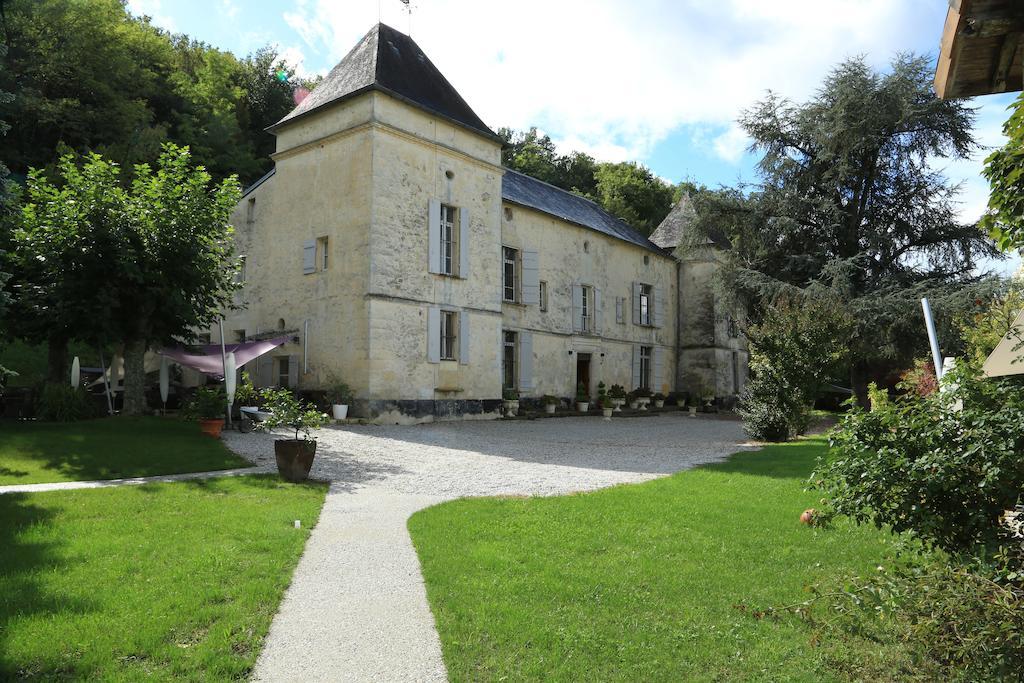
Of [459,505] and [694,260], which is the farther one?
[694,260]

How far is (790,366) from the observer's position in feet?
50.0

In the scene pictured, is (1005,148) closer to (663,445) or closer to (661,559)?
(661,559)

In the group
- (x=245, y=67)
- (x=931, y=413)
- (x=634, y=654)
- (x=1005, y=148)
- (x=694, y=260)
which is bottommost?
(x=634, y=654)

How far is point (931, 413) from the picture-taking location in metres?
3.74

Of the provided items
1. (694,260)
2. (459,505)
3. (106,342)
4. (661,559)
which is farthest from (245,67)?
(661,559)

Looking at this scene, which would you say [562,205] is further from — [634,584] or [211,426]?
[634,584]

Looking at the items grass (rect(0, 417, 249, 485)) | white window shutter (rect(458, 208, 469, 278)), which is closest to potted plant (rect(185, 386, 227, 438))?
grass (rect(0, 417, 249, 485))

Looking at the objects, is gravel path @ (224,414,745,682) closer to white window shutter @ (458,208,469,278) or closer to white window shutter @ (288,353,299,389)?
white window shutter @ (288,353,299,389)

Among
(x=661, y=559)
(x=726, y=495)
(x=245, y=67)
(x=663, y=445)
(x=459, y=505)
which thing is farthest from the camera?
(x=245, y=67)

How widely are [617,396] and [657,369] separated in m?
4.37

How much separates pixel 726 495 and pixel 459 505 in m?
3.17

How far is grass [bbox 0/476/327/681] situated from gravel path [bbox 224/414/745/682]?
234 mm

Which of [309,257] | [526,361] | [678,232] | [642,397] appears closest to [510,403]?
[526,361]

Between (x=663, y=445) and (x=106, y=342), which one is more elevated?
(x=106, y=342)
